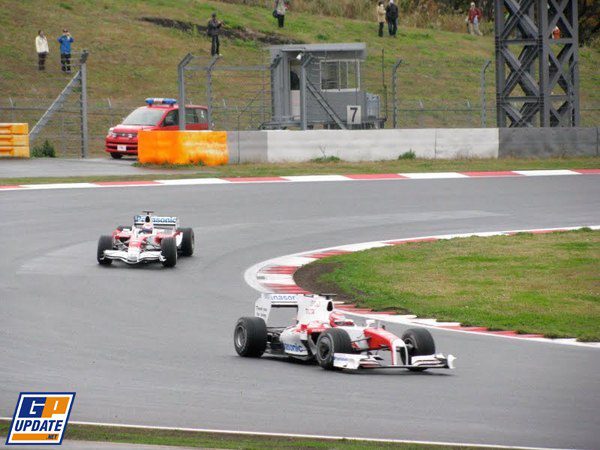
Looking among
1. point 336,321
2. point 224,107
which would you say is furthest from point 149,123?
point 336,321

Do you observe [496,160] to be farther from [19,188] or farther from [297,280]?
[297,280]

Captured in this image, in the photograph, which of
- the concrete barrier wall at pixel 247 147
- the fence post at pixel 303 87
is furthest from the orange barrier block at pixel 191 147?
the fence post at pixel 303 87

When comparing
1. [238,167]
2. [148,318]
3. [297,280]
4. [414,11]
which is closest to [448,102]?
[238,167]

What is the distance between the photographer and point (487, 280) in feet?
54.0

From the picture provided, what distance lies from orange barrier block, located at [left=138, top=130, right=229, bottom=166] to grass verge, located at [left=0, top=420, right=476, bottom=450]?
22.2 meters

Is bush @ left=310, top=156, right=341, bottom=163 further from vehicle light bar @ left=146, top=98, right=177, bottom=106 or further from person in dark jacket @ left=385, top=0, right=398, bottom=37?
person in dark jacket @ left=385, top=0, right=398, bottom=37

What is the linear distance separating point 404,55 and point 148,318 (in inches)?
1689

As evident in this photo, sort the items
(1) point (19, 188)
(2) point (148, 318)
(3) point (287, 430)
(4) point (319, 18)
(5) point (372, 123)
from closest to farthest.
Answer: (3) point (287, 430) → (2) point (148, 318) → (1) point (19, 188) → (5) point (372, 123) → (4) point (319, 18)

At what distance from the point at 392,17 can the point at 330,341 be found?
47.4 m

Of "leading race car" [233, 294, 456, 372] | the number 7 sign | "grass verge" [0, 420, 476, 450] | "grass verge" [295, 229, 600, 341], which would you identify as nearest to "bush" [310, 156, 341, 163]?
the number 7 sign

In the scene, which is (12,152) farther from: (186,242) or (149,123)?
(186,242)

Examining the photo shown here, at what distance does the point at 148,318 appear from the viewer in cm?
1371

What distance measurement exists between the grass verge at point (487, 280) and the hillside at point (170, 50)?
25224 mm

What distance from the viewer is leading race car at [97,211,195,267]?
57.8 ft
